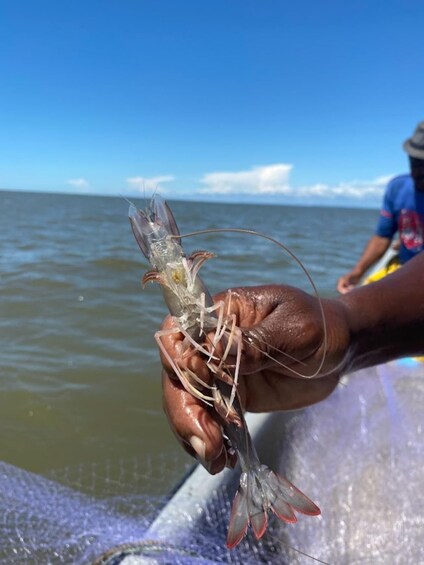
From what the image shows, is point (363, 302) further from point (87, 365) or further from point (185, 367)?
point (87, 365)

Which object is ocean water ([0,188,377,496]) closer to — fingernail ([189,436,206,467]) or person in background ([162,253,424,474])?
person in background ([162,253,424,474])

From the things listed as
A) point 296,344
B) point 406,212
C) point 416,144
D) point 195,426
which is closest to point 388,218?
point 406,212

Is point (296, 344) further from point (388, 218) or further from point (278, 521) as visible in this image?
point (388, 218)

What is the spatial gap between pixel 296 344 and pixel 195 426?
15.5 inches

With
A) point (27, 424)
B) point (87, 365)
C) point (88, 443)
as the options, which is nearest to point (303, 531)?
point (88, 443)

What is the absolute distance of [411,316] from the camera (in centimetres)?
169

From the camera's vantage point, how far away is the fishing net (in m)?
2.02

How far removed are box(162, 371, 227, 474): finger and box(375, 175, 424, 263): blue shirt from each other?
3888 millimetres

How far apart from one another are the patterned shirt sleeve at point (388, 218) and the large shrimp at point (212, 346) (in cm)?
405

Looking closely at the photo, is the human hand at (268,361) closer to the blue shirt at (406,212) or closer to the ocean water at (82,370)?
the ocean water at (82,370)

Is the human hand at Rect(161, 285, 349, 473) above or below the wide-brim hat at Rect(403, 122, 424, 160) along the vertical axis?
below

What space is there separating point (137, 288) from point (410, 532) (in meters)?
7.02

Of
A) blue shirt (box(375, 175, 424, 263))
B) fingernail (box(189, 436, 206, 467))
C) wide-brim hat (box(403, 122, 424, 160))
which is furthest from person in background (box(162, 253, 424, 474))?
blue shirt (box(375, 175, 424, 263))

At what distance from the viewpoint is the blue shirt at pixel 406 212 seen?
15.0 ft
